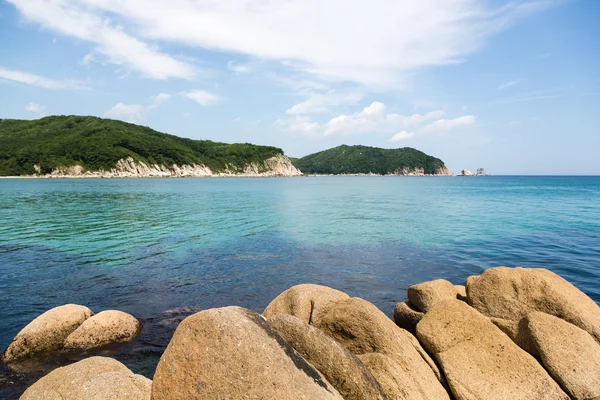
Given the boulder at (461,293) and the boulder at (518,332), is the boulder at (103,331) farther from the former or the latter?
the boulder at (518,332)

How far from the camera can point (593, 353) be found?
780cm

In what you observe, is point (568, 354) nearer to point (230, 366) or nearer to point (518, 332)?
point (518, 332)

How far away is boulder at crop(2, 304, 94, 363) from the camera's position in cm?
1009

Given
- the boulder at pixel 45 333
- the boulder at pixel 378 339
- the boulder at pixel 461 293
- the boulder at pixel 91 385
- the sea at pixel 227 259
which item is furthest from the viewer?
the sea at pixel 227 259

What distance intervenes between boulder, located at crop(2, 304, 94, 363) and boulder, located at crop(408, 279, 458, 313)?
390 inches

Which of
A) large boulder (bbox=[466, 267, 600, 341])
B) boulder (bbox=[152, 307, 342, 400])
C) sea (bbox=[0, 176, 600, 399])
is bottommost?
sea (bbox=[0, 176, 600, 399])

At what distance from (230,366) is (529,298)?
8.33m

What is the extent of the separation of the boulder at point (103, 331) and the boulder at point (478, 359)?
847 centimetres

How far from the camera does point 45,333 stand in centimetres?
1045

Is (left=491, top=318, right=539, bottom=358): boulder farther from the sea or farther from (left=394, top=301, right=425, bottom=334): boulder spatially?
the sea

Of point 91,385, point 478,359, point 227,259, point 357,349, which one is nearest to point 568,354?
point 478,359

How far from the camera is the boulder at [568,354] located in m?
7.40

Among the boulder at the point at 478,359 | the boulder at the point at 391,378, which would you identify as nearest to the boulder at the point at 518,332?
the boulder at the point at 478,359

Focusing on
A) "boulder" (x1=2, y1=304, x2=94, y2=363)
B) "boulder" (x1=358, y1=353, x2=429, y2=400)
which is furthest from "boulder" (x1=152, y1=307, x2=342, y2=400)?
"boulder" (x1=2, y1=304, x2=94, y2=363)
